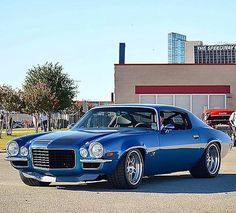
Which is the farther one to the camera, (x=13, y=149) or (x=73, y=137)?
(x=13, y=149)

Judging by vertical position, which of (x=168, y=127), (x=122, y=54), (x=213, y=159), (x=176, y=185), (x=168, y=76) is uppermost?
(x=122, y=54)

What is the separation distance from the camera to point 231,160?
1706 centimetres

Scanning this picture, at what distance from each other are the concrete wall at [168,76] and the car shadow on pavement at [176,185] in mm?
31683

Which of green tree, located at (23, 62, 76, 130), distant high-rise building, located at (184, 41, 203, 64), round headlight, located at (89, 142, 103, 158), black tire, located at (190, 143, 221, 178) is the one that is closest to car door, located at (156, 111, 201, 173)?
black tire, located at (190, 143, 221, 178)

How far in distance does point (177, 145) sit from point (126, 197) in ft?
8.29

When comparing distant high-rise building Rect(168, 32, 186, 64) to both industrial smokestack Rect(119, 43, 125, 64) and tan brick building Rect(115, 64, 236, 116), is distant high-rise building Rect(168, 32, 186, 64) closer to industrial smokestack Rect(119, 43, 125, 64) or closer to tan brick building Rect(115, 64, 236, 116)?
industrial smokestack Rect(119, 43, 125, 64)

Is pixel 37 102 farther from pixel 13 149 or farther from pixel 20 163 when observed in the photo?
pixel 20 163

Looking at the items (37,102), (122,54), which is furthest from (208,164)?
(122,54)

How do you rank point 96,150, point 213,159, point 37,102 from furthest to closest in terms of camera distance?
point 37,102, point 213,159, point 96,150

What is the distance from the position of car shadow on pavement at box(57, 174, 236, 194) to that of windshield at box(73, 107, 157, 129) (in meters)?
1.05

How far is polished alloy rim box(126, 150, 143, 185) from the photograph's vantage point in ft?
33.1

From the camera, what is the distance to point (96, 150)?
9.66 meters

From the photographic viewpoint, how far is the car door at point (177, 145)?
36.0 feet

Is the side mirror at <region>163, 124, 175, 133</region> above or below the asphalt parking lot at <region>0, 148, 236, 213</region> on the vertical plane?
above
